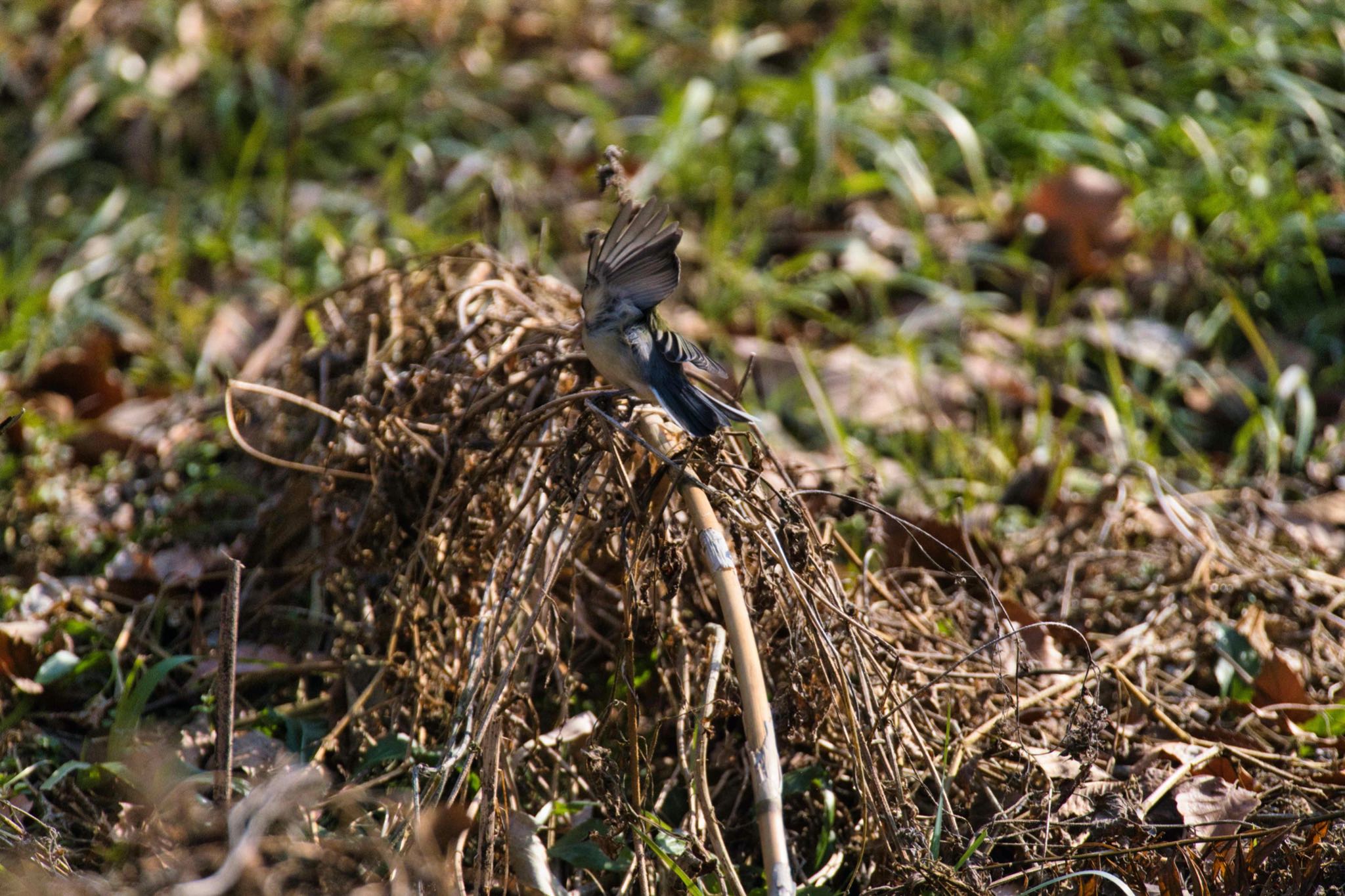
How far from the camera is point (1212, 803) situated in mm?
1779

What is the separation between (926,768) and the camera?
1.79 meters

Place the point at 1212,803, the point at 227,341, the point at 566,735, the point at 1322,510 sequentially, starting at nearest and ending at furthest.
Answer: the point at 1212,803 → the point at 566,735 → the point at 1322,510 → the point at 227,341

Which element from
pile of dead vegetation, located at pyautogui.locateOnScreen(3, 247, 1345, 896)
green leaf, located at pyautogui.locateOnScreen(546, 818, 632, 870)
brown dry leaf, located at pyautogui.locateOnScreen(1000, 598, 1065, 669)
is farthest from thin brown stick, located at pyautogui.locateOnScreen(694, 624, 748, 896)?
brown dry leaf, located at pyautogui.locateOnScreen(1000, 598, 1065, 669)

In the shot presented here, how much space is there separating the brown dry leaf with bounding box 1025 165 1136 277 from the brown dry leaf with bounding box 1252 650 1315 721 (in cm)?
182

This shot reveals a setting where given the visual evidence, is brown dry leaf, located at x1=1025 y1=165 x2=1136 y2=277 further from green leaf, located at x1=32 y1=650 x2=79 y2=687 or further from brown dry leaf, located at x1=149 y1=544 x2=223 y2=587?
green leaf, located at x1=32 y1=650 x2=79 y2=687

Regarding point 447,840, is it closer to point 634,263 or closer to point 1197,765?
point 634,263

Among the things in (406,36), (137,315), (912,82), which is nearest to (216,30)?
(406,36)

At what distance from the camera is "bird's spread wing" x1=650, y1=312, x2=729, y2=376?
61.2 inches

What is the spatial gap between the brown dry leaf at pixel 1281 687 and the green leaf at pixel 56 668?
2165 millimetres

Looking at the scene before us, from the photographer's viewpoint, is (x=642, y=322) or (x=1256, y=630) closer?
(x=642, y=322)

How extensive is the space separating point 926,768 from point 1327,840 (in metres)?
0.56

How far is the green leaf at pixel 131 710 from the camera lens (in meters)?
1.87

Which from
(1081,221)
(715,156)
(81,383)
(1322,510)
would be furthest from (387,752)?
(1081,221)

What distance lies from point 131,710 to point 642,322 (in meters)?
1.10
